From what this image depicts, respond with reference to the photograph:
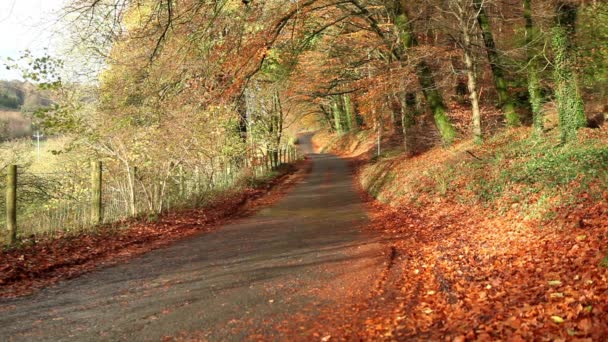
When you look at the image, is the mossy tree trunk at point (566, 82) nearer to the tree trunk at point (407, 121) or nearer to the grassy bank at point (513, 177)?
the grassy bank at point (513, 177)

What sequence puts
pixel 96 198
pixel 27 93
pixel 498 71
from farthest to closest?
pixel 498 71, pixel 96 198, pixel 27 93

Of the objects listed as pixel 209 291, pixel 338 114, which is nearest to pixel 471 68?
pixel 209 291

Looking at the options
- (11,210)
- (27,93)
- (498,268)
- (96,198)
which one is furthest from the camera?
(96,198)

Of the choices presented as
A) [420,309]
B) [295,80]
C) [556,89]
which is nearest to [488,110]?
[556,89]

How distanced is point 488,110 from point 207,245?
15818 mm

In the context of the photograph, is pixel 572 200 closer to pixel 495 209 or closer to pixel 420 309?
pixel 495 209

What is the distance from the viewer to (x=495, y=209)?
10.1m

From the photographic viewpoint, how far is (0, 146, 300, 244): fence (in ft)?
36.0

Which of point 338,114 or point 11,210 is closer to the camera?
point 11,210

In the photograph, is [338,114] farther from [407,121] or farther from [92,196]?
[92,196]

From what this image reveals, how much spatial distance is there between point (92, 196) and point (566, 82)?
43.4 feet

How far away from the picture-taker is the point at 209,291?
21.0 ft

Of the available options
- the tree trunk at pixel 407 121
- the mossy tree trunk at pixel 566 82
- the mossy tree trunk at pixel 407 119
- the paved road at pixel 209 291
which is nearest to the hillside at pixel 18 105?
the paved road at pixel 209 291

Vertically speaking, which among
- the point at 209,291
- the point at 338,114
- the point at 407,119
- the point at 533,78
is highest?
the point at 338,114
